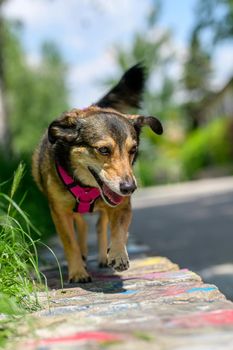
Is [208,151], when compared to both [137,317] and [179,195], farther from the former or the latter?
A: [137,317]

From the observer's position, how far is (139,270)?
16.8 ft

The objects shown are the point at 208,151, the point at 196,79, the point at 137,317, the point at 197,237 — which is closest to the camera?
the point at 137,317

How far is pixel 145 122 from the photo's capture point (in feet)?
16.6

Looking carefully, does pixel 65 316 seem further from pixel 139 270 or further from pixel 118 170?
pixel 139 270

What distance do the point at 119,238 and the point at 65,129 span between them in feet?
3.15

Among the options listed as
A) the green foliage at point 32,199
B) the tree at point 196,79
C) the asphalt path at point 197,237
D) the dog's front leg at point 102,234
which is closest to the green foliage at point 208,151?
the asphalt path at point 197,237

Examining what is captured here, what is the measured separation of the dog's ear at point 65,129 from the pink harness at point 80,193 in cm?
21

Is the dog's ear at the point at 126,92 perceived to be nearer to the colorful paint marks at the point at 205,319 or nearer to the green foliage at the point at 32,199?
the green foliage at the point at 32,199

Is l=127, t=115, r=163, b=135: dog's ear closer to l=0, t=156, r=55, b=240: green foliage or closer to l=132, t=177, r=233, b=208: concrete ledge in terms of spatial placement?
l=0, t=156, r=55, b=240: green foliage

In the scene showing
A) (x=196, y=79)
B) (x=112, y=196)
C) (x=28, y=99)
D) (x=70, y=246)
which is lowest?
(x=196, y=79)

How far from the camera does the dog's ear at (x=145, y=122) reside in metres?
5.00

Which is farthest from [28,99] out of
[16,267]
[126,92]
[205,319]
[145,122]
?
[205,319]

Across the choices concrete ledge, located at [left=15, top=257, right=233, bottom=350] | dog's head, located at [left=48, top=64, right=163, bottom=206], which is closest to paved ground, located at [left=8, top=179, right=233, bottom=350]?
concrete ledge, located at [left=15, top=257, right=233, bottom=350]

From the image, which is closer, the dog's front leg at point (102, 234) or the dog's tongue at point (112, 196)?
the dog's tongue at point (112, 196)
